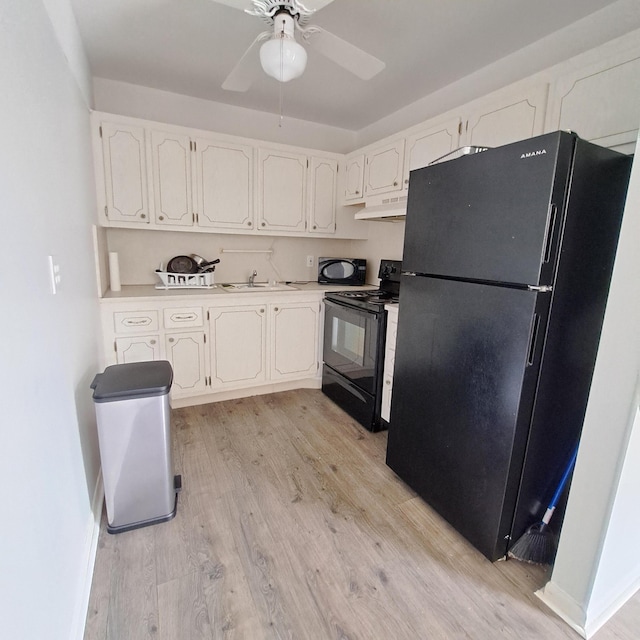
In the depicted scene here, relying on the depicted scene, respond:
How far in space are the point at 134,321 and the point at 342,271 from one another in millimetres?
1791

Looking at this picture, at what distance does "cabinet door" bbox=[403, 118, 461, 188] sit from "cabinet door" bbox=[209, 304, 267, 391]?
1.53 meters

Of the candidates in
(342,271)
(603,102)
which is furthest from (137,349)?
(603,102)

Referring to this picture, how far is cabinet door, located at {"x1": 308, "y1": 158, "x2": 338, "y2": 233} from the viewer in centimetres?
315

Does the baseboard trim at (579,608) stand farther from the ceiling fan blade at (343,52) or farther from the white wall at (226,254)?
the white wall at (226,254)

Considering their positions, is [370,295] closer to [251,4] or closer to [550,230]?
[550,230]

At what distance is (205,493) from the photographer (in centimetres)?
184

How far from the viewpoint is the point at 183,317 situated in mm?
2557

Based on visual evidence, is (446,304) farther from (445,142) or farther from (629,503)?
(445,142)

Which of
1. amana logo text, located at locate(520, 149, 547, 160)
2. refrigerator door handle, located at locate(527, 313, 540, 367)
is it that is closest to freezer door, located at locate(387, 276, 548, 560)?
refrigerator door handle, located at locate(527, 313, 540, 367)

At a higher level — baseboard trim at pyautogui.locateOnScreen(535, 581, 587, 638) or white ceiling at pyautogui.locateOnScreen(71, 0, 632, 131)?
white ceiling at pyautogui.locateOnScreen(71, 0, 632, 131)

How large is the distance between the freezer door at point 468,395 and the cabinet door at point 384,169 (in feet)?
4.05

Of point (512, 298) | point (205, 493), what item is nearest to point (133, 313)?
point (205, 493)

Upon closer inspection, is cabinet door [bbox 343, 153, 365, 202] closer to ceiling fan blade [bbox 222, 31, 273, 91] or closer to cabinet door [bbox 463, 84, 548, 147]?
cabinet door [bbox 463, 84, 548, 147]

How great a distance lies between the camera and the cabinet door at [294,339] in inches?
115
